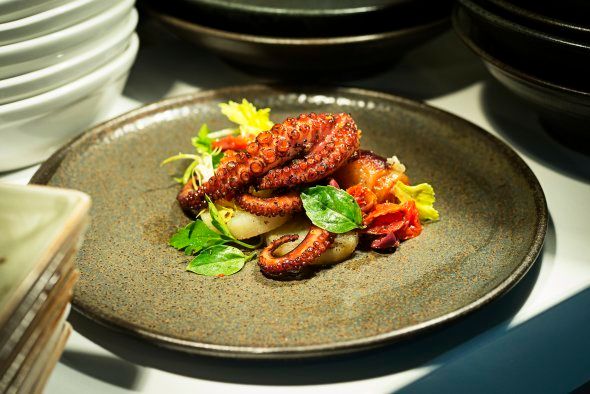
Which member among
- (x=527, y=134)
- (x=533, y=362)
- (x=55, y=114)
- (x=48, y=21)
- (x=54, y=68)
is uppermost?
(x=48, y=21)

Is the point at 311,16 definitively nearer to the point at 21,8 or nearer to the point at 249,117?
the point at 249,117

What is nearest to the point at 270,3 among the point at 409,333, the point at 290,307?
the point at 290,307

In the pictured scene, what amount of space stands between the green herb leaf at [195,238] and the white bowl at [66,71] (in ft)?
1.40

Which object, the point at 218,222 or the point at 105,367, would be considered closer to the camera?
the point at 105,367

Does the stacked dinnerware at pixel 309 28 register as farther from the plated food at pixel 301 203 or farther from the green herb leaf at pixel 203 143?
the plated food at pixel 301 203

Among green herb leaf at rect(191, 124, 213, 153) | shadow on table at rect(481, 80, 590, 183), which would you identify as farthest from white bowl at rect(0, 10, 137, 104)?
shadow on table at rect(481, 80, 590, 183)

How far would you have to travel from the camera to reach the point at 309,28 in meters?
1.68

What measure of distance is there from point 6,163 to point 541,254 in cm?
110

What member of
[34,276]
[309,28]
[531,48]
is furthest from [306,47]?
[34,276]

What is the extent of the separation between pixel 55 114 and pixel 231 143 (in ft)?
1.26

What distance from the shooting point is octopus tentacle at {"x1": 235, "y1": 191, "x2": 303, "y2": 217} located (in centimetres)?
127

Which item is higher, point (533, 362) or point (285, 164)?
point (285, 164)

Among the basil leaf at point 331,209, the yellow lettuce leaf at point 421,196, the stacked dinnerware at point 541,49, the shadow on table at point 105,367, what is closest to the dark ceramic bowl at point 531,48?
the stacked dinnerware at point 541,49

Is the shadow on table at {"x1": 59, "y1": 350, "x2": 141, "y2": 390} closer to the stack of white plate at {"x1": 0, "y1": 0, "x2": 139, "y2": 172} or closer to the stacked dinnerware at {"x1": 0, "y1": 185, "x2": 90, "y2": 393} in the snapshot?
the stacked dinnerware at {"x1": 0, "y1": 185, "x2": 90, "y2": 393}
